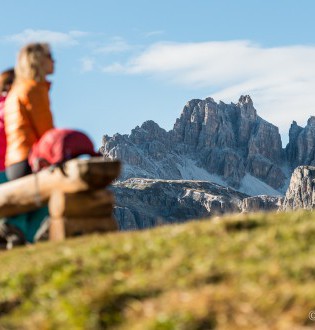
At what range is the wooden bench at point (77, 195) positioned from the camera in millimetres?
12961

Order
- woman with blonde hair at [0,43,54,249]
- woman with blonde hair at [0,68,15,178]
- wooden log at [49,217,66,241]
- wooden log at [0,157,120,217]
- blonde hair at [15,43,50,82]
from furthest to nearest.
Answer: woman with blonde hair at [0,68,15,178] → blonde hair at [15,43,50,82] → woman with blonde hair at [0,43,54,249] → wooden log at [49,217,66,241] → wooden log at [0,157,120,217]

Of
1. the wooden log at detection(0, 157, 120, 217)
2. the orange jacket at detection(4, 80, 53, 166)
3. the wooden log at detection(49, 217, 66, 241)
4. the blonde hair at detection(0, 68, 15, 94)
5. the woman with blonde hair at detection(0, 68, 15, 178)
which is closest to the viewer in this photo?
the wooden log at detection(0, 157, 120, 217)

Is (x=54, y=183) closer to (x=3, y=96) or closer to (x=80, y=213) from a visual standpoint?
(x=80, y=213)

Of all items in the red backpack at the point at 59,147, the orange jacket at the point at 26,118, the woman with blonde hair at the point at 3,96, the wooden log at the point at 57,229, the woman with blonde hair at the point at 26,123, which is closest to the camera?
the wooden log at the point at 57,229

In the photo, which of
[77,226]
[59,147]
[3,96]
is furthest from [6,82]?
[77,226]

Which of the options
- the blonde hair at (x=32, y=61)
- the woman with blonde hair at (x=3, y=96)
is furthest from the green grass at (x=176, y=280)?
the blonde hair at (x=32, y=61)

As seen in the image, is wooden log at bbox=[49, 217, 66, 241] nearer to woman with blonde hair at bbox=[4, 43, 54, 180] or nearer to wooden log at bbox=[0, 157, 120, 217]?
wooden log at bbox=[0, 157, 120, 217]

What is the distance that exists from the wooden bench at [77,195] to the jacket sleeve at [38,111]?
1.38 metres

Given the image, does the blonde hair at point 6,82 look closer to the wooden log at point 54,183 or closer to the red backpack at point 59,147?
the wooden log at point 54,183

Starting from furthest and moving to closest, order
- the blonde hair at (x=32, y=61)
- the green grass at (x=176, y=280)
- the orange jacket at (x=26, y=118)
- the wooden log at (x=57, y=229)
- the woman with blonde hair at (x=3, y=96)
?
the woman with blonde hair at (x=3, y=96) < the blonde hair at (x=32, y=61) < the orange jacket at (x=26, y=118) < the wooden log at (x=57, y=229) < the green grass at (x=176, y=280)

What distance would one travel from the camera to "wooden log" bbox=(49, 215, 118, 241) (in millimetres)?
13398

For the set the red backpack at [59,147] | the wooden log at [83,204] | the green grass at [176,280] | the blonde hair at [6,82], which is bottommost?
the green grass at [176,280]

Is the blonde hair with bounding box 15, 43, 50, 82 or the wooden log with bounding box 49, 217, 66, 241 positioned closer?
the wooden log with bounding box 49, 217, 66, 241

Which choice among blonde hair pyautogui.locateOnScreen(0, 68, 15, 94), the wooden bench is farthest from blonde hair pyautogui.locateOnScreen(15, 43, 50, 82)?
the wooden bench
